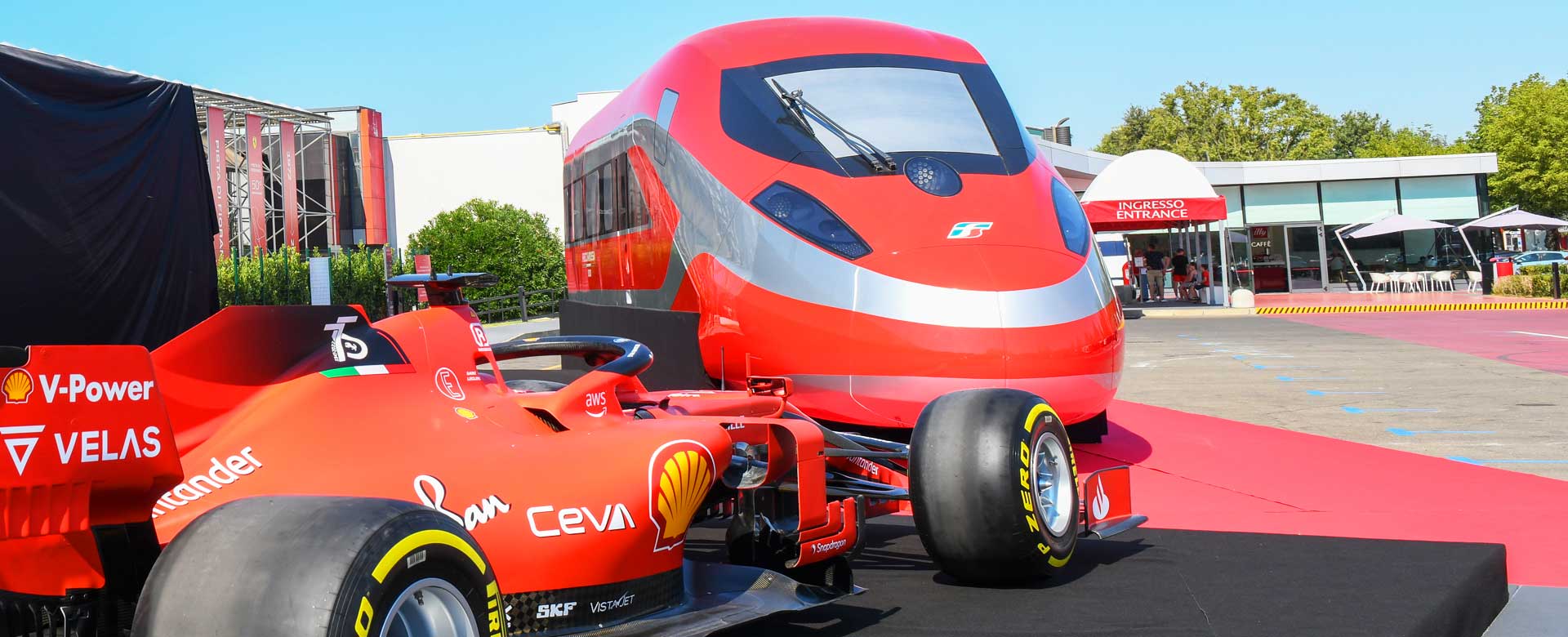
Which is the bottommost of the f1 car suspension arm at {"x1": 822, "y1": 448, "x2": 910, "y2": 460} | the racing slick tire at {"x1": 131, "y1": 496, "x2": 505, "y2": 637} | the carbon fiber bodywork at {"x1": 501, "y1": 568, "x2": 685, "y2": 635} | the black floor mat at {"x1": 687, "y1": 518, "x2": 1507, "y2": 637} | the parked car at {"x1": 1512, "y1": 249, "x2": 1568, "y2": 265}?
the black floor mat at {"x1": 687, "y1": 518, "x2": 1507, "y2": 637}

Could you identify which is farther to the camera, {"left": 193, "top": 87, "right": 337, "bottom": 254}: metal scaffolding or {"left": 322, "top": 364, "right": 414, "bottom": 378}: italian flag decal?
{"left": 193, "top": 87, "right": 337, "bottom": 254}: metal scaffolding

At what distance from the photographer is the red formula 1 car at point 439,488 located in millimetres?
2535

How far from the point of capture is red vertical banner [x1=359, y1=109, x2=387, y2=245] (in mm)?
42656

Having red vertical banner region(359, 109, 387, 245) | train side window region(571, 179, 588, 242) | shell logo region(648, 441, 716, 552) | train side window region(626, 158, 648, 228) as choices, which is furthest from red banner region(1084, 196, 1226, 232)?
red vertical banner region(359, 109, 387, 245)

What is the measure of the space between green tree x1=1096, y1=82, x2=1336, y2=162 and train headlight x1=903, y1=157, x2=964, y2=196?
67126mm

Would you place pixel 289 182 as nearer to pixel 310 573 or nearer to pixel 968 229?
pixel 968 229

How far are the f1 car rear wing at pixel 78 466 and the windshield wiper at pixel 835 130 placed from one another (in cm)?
599

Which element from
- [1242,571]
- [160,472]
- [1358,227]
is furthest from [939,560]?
[1358,227]

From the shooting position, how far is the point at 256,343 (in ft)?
11.5

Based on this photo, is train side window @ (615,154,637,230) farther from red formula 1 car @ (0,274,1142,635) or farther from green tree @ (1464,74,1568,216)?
green tree @ (1464,74,1568,216)

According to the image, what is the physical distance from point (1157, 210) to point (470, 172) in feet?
90.3

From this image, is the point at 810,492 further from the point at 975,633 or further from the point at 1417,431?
the point at 1417,431

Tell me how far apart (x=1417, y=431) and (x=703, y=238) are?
579 cm

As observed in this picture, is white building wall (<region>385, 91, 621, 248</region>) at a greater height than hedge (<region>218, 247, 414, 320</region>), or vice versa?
white building wall (<region>385, 91, 621, 248</region>)
